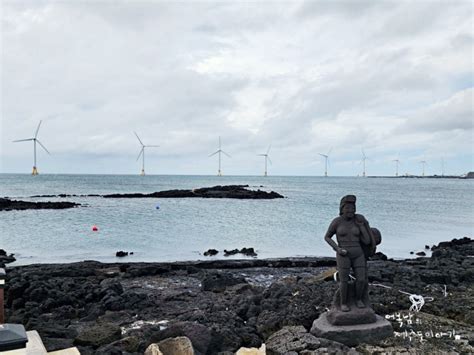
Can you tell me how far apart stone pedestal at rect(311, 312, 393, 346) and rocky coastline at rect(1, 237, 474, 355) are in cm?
16

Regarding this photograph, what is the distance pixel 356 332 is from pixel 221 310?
3521 mm

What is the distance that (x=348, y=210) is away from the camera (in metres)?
8.06

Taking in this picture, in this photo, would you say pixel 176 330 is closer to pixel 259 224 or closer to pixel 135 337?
pixel 135 337

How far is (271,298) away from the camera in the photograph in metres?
10.5

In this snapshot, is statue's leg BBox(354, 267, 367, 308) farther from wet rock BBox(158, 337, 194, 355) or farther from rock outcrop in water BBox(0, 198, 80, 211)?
rock outcrop in water BBox(0, 198, 80, 211)

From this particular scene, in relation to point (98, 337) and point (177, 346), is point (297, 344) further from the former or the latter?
point (98, 337)

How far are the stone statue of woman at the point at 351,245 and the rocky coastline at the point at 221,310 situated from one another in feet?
3.09

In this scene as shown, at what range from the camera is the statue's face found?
26.5ft

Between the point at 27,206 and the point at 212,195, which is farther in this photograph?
the point at 212,195

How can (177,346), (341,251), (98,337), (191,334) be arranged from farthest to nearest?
(341,251) → (98,337) → (191,334) → (177,346)

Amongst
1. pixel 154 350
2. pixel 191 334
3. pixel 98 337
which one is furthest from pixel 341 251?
pixel 98 337

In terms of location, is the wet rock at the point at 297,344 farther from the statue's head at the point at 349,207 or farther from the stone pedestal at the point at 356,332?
the statue's head at the point at 349,207

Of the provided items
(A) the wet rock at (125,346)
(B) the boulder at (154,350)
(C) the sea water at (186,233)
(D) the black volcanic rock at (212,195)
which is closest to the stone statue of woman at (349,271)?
(B) the boulder at (154,350)

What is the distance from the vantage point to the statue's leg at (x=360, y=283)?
8.04 meters
